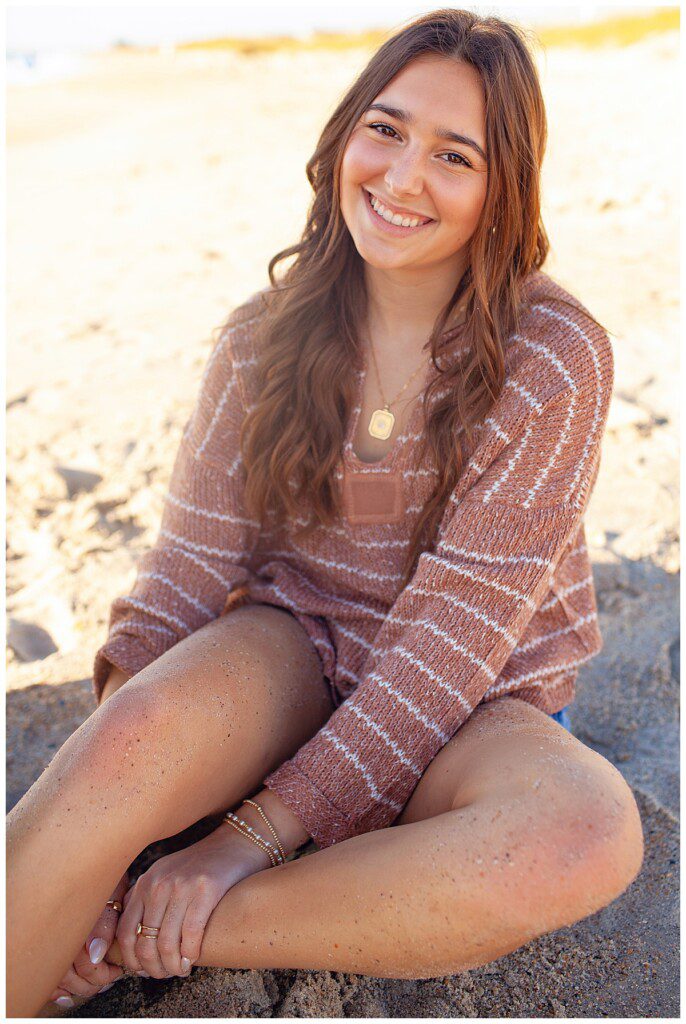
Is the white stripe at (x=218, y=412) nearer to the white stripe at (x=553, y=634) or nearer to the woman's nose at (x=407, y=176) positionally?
the woman's nose at (x=407, y=176)

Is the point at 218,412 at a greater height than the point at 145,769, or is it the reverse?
the point at 218,412

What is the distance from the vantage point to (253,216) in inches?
228


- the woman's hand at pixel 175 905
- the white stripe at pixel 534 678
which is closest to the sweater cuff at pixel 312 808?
the woman's hand at pixel 175 905

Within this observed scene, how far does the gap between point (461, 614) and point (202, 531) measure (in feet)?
1.81

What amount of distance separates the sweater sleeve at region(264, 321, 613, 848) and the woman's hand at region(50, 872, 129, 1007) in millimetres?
329

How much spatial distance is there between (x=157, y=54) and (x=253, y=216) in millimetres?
16466

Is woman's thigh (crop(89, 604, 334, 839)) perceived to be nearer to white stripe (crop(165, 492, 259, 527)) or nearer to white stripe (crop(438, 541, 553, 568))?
white stripe (crop(165, 492, 259, 527))

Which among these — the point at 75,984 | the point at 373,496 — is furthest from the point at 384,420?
the point at 75,984

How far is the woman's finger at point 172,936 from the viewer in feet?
4.72

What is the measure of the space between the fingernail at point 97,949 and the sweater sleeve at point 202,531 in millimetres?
510

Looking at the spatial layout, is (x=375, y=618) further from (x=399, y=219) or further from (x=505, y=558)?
(x=399, y=219)

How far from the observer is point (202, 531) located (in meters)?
1.87

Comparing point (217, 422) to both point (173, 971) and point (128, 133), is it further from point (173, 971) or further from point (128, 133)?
point (128, 133)

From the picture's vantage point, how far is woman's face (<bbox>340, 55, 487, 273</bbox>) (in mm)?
1640
